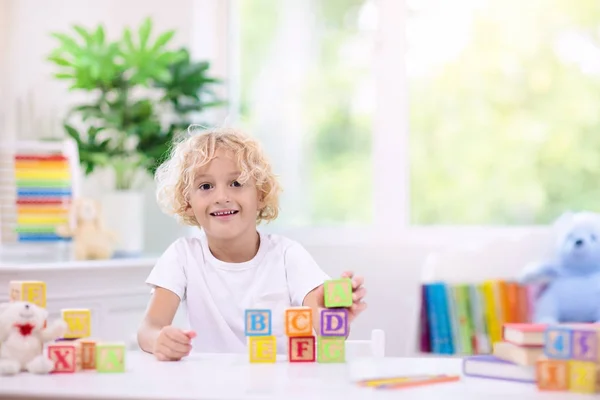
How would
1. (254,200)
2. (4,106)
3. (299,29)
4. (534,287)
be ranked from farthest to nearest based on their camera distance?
(299,29) → (4,106) → (534,287) → (254,200)

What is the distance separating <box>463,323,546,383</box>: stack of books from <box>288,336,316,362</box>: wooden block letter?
0.27 metres

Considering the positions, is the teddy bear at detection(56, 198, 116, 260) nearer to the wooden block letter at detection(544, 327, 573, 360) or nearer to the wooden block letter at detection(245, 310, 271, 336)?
the wooden block letter at detection(245, 310, 271, 336)

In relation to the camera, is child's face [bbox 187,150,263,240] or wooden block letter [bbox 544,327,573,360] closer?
wooden block letter [bbox 544,327,573,360]

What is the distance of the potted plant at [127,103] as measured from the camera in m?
2.95

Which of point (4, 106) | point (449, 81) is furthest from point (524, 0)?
point (4, 106)

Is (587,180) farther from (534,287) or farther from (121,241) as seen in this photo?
(121,241)

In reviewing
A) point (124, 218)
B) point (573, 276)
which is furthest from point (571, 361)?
point (124, 218)

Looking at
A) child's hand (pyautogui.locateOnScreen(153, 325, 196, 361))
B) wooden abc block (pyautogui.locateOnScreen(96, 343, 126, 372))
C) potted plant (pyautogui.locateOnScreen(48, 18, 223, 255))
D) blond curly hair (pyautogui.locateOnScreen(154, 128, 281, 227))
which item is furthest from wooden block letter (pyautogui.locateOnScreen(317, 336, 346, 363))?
potted plant (pyautogui.locateOnScreen(48, 18, 223, 255))

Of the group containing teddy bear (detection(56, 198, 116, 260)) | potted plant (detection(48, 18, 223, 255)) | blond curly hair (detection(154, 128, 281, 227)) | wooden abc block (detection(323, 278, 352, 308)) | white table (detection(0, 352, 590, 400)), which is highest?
potted plant (detection(48, 18, 223, 255))

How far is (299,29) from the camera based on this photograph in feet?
11.3

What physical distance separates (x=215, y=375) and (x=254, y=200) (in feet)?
2.17

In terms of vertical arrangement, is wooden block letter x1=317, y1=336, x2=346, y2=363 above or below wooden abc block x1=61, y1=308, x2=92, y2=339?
below

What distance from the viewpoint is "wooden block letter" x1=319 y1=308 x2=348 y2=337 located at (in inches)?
52.5

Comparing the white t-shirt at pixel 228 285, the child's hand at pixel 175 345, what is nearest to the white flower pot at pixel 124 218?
the white t-shirt at pixel 228 285
